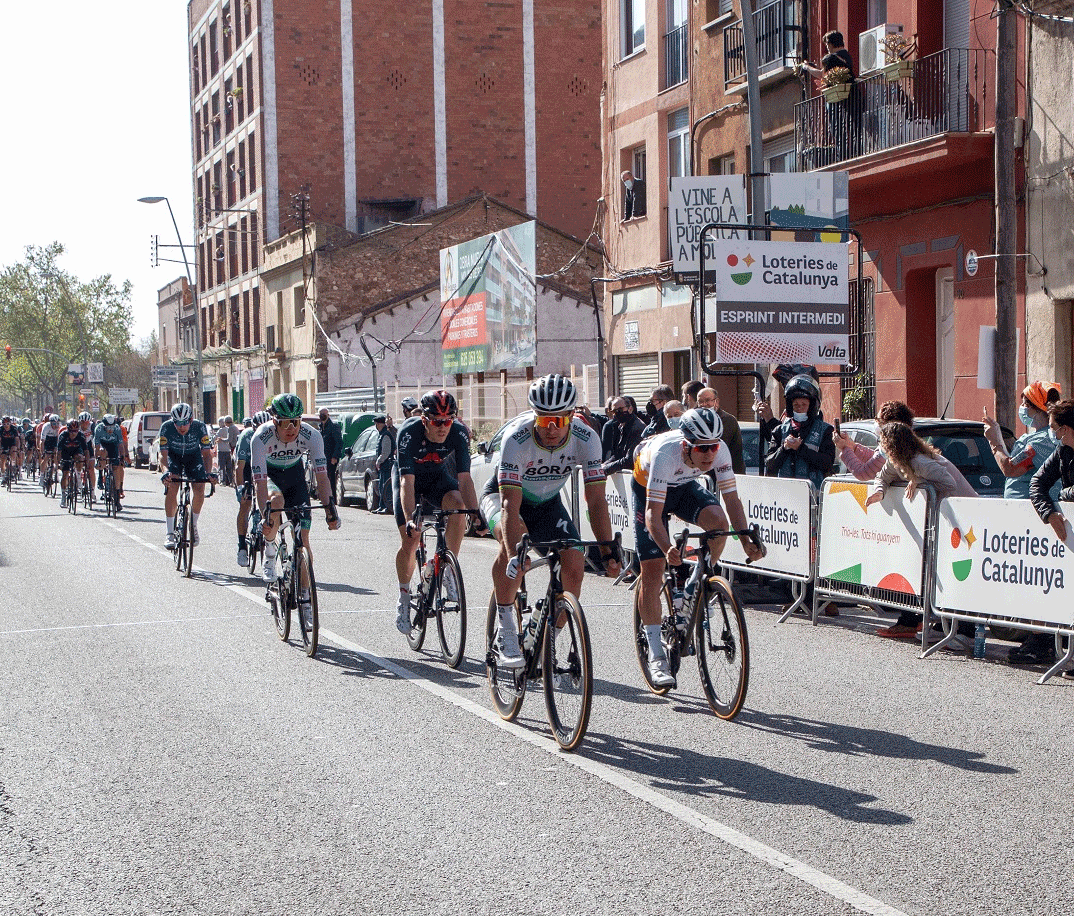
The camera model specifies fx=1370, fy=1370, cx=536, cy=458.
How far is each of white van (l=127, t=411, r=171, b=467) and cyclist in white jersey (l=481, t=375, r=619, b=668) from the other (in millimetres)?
44914

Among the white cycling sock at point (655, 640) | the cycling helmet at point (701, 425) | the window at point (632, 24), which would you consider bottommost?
the white cycling sock at point (655, 640)

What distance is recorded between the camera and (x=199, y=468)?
15266 millimetres

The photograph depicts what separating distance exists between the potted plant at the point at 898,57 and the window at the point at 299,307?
109ft

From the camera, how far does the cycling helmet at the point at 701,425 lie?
711 centimetres

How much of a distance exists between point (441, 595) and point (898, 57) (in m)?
13.0

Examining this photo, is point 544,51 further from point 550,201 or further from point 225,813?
point 225,813

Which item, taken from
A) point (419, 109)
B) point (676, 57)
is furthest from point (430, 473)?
point (419, 109)

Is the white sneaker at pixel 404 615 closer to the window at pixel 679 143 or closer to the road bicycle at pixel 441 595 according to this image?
the road bicycle at pixel 441 595

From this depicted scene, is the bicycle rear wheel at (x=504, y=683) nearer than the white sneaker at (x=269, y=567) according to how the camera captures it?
Yes

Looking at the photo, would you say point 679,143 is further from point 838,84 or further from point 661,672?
point 661,672

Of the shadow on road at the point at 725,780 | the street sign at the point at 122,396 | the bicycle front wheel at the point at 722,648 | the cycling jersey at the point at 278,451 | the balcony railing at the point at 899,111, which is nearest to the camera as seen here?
the shadow on road at the point at 725,780

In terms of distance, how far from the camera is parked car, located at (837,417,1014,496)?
40.4 feet

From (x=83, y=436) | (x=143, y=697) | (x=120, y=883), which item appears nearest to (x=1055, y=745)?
(x=120, y=883)

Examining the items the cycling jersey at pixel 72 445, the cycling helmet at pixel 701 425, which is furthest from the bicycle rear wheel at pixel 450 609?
the cycling jersey at pixel 72 445
